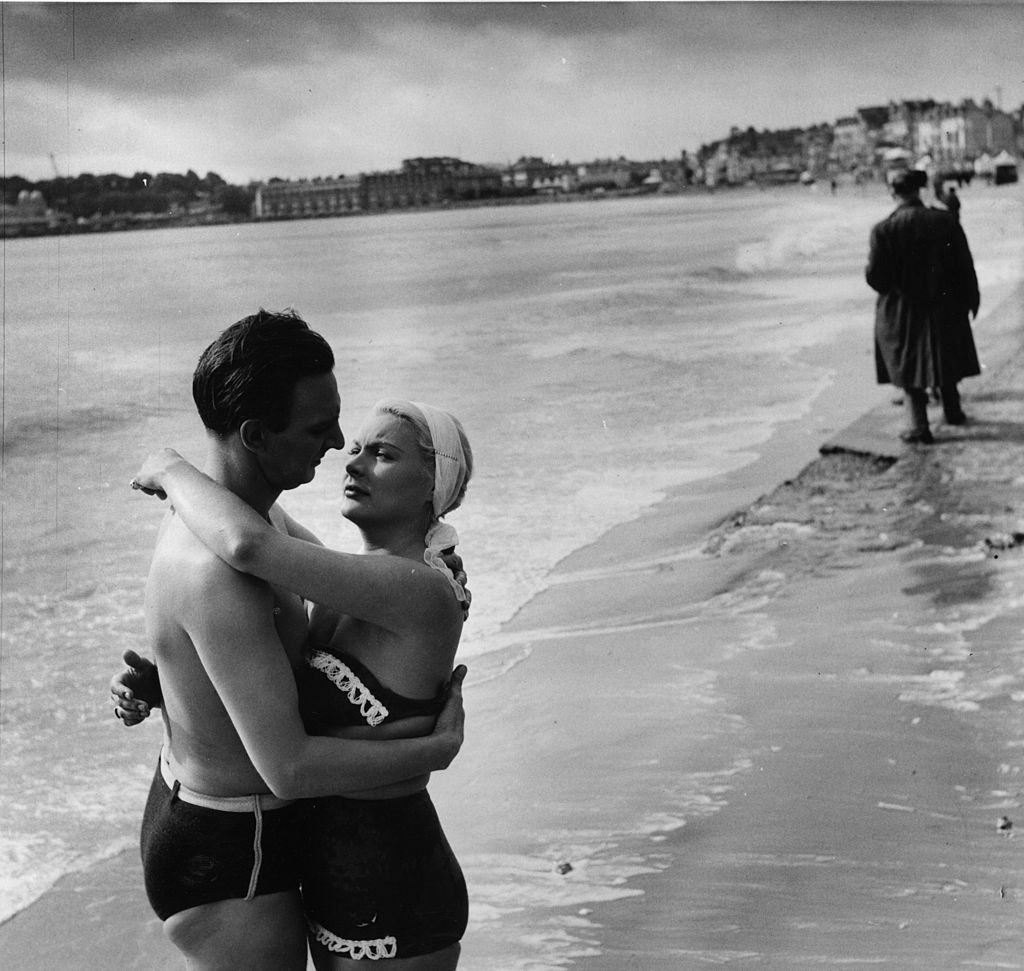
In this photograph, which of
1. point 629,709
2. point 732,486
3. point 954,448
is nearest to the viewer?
point 629,709

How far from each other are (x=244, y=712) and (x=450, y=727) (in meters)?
0.26

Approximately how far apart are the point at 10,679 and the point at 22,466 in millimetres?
4888

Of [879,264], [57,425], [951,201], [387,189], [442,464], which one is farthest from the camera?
[57,425]

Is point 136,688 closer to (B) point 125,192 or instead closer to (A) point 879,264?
(B) point 125,192

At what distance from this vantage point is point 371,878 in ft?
5.32

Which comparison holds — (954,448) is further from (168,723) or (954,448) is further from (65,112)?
(168,723)

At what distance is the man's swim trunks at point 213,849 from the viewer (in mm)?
1597

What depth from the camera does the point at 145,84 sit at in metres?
5.79

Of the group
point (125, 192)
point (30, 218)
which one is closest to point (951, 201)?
point (125, 192)

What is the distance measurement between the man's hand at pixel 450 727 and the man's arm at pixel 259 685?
114 millimetres

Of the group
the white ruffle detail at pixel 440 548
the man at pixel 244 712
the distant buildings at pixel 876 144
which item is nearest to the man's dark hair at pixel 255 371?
the man at pixel 244 712

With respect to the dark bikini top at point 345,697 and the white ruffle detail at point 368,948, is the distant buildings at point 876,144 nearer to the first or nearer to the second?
the dark bikini top at point 345,697

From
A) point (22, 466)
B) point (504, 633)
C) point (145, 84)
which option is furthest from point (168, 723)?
point (22, 466)

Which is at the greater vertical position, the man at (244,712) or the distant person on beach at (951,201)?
the distant person on beach at (951,201)
